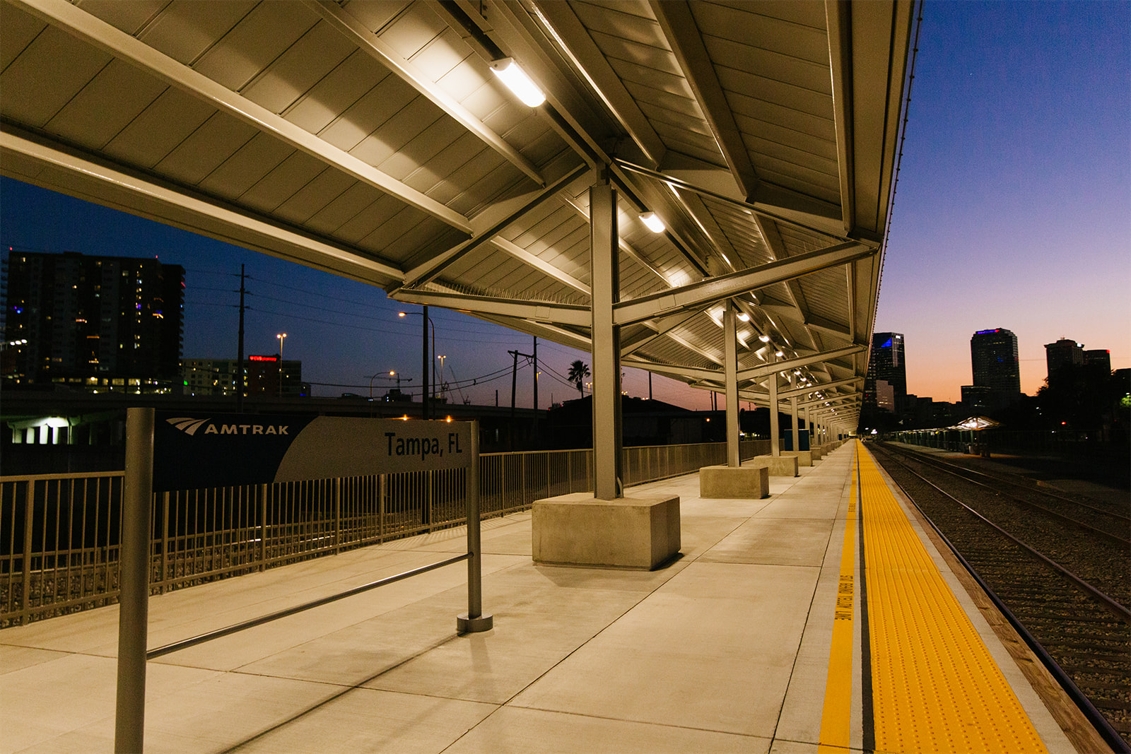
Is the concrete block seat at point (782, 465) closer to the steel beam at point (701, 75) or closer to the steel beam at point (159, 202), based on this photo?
the steel beam at point (701, 75)

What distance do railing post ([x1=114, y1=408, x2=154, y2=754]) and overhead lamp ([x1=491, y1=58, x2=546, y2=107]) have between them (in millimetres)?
4479

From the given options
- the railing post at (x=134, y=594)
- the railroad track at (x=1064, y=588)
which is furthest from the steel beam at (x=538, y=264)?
the railing post at (x=134, y=594)

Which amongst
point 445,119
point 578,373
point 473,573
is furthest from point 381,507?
point 578,373

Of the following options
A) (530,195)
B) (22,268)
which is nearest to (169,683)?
(530,195)

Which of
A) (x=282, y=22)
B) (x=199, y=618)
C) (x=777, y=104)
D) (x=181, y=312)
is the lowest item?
(x=199, y=618)

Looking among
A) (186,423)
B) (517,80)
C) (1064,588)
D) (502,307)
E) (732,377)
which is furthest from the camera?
(732,377)

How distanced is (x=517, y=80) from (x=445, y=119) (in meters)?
1.67

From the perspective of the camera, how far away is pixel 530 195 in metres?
9.44

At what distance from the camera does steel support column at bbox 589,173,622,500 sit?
901 centimetres

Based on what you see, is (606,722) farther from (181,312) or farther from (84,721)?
(181,312)

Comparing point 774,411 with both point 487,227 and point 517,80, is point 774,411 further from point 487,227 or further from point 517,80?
point 517,80

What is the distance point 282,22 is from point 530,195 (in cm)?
398

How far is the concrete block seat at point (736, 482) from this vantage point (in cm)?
1733

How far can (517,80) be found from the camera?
6.43 metres
